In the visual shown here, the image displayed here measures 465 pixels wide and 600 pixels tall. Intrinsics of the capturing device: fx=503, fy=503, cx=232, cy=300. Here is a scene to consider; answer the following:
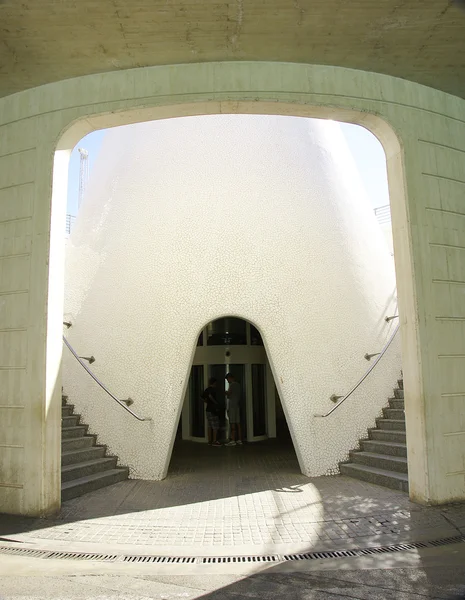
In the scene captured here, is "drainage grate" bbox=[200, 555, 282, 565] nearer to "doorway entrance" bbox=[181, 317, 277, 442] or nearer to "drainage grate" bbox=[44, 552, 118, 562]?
"drainage grate" bbox=[44, 552, 118, 562]

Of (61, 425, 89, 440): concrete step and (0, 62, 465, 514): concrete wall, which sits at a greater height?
(0, 62, 465, 514): concrete wall

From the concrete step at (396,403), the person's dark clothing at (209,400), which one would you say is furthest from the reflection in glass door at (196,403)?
the concrete step at (396,403)

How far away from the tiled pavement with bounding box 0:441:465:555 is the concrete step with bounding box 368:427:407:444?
2.78 feet

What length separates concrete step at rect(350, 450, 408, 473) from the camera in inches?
238

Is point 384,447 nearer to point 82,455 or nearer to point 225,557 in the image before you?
point 225,557

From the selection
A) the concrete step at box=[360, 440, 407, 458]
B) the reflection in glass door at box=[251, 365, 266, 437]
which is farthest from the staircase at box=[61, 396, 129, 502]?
the reflection in glass door at box=[251, 365, 266, 437]

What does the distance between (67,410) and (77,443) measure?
0.78 meters

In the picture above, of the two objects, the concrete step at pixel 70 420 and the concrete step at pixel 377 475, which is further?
the concrete step at pixel 70 420

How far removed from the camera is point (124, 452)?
22.5 ft

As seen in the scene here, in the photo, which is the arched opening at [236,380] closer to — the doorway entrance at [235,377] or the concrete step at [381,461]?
the doorway entrance at [235,377]

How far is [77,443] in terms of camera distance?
21.8 ft

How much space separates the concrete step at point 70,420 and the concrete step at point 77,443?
27cm

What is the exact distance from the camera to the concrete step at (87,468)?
589cm

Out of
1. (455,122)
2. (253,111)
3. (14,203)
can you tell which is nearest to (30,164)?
(14,203)
